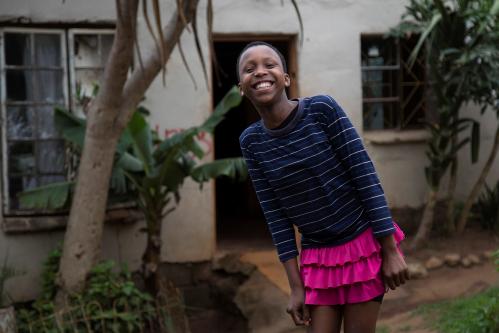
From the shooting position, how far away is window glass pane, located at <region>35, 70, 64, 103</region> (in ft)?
23.7

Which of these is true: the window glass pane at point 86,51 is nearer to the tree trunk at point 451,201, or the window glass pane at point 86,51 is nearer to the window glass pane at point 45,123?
the window glass pane at point 45,123

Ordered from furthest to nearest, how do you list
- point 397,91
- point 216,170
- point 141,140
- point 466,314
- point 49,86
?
point 397,91 → point 49,86 → point 216,170 → point 141,140 → point 466,314

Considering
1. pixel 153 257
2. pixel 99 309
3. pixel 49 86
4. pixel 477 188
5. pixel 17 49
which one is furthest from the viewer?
pixel 477 188

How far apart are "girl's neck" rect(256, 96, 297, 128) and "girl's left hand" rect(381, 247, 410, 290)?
669 mm

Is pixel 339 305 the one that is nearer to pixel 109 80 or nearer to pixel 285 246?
pixel 285 246

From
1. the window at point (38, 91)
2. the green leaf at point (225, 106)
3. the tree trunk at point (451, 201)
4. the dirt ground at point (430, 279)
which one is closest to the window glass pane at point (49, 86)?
the window at point (38, 91)

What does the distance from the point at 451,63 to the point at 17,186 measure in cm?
489

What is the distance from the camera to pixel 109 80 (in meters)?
5.65

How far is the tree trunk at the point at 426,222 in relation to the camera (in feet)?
26.2

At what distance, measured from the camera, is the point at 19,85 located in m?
7.18

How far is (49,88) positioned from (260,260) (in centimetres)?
305

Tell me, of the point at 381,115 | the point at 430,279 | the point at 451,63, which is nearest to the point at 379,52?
the point at 381,115

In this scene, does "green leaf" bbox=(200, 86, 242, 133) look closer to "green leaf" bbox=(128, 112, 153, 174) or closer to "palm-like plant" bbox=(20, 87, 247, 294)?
"palm-like plant" bbox=(20, 87, 247, 294)

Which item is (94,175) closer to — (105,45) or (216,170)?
(216,170)
